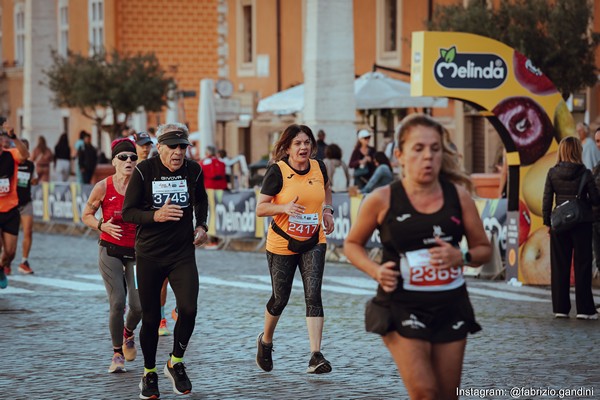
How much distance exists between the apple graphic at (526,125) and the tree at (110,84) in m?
27.3

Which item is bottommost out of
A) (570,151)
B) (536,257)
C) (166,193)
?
(536,257)

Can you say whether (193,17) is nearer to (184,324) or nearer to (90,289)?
(90,289)

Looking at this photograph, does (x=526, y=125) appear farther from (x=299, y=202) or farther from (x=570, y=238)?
(x=299, y=202)

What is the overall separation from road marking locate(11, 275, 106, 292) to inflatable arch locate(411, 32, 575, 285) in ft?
13.8

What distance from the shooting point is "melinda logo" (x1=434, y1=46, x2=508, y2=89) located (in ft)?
57.1

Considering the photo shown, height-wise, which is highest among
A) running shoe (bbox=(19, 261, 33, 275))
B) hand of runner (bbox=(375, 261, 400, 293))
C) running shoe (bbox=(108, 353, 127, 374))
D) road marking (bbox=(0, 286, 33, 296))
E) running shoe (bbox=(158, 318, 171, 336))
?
hand of runner (bbox=(375, 261, 400, 293))

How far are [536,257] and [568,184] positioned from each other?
3.73 meters

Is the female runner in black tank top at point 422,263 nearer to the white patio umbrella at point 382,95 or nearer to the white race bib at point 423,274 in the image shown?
the white race bib at point 423,274

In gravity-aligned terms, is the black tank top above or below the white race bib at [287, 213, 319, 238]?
above

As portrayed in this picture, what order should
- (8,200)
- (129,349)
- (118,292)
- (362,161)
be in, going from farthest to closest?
(362,161)
(8,200)
(129,349)
(118,292)

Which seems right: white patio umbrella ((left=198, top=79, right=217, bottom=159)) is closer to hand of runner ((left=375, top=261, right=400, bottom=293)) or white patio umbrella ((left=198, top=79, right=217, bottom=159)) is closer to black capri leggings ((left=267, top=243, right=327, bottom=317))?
black capri leggings ((left=267, top=243, right=327, bottom=317))

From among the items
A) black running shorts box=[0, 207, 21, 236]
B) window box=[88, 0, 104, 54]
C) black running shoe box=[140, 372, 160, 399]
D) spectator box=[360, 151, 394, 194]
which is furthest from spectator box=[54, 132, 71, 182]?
black running shoe box=[140, 372, 160, 399]

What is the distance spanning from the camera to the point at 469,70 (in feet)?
57.9

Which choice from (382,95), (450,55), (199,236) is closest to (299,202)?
(199,236)
